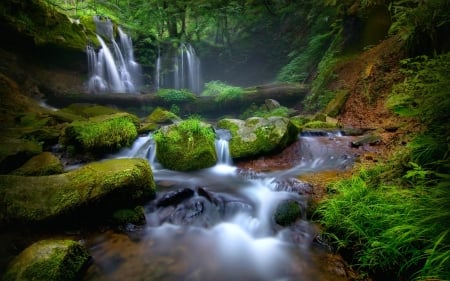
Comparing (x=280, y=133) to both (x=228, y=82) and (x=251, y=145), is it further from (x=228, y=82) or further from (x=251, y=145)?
(x=228, y=82)

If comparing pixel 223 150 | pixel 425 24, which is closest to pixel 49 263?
pixel 223 150

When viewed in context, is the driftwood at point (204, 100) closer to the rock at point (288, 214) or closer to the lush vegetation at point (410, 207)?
the rock at point (288, 214)

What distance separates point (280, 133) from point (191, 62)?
45.0 ft

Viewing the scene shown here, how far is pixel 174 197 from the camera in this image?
5031 mm

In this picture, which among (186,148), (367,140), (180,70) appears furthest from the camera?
(180,70)

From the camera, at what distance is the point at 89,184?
4.43 meters

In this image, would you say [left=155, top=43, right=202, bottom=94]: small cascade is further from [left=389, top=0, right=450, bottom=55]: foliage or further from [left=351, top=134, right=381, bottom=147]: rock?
[left=389, top=0, right=450, bottom=55]: foliage

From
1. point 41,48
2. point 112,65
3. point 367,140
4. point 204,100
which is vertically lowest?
point 367,140

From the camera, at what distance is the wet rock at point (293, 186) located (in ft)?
16.3

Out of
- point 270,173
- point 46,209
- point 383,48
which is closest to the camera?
point 46,209

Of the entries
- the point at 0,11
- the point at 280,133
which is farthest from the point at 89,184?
the point at 0,11

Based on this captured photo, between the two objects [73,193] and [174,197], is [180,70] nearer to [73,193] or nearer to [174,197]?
[174,197]

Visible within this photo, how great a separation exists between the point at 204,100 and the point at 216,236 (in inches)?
403

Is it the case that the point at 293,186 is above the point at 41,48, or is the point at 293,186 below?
below
